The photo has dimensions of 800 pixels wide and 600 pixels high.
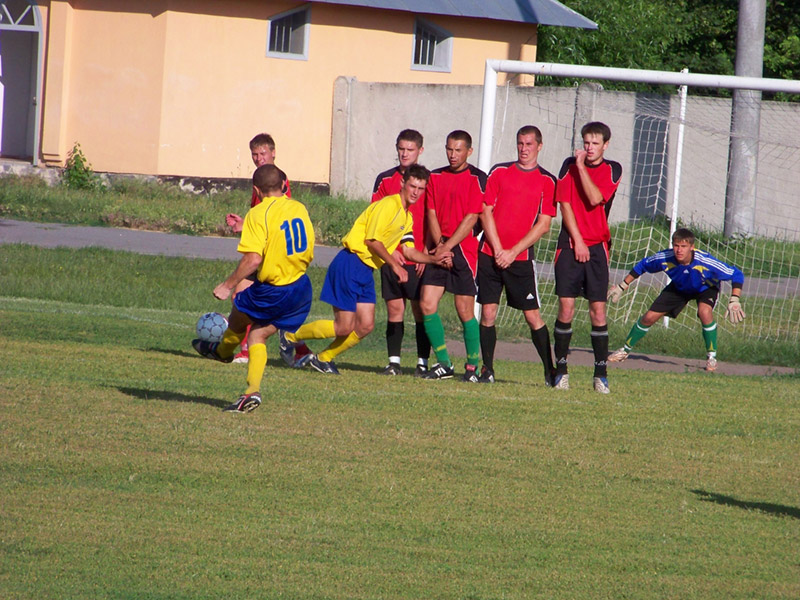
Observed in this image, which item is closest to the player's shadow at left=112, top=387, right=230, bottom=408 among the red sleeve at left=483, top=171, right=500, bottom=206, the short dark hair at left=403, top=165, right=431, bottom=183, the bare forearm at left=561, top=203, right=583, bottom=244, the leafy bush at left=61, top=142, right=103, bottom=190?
the short dark hair at left=403, top=165, right=431, bottom=183

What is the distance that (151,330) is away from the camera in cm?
1112

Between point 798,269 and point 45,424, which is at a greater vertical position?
point 798,269

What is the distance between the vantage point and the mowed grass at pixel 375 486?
4.63 meters

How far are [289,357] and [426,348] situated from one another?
120cm

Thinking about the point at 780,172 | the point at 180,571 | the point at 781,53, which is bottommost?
the point at 180,571

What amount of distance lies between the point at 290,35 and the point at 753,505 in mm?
20995

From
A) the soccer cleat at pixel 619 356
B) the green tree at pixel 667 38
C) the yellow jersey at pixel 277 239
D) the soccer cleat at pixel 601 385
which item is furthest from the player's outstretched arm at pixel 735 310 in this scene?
the green tree at pixel 667 38

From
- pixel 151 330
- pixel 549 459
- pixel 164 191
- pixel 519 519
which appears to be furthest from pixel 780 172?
pixel 519 519

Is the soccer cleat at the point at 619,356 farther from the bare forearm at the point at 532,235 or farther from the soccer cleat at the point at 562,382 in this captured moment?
the bare forearm at the point at 532,235

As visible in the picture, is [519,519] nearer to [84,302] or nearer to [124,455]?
[124,455]

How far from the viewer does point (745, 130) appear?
1828 cm

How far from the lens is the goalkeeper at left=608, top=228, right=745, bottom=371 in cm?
1158

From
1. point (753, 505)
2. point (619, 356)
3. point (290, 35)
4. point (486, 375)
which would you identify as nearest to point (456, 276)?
point (486, 375)

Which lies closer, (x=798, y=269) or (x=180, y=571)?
(x=180, y=571)
